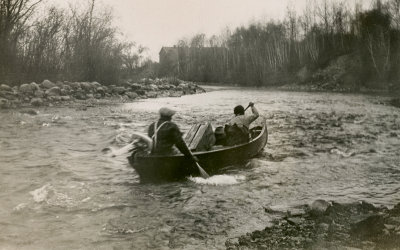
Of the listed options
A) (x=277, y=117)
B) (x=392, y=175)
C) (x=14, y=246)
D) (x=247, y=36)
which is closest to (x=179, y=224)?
(x=14, y=246)

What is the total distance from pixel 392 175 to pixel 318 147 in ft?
11.0

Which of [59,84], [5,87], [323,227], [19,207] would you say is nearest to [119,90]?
[59,84]

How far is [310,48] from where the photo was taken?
45.8 m

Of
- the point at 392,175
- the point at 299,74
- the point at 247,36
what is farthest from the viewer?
the point at 247,36

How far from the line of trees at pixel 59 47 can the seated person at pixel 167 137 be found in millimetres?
15902

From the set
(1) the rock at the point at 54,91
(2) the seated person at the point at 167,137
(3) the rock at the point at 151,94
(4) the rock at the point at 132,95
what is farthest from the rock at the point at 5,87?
(2) the seated person at the point at 167,137

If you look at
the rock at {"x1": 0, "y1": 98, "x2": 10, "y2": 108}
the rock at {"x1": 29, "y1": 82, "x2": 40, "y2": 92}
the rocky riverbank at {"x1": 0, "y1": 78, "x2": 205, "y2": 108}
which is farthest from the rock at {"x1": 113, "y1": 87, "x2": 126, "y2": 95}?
the rock at {"x1": 0, "y1": 98, "x2": 10, "y2": 108}

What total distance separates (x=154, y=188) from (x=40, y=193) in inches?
78.4

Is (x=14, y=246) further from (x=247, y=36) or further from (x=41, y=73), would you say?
(x=247, y=36)

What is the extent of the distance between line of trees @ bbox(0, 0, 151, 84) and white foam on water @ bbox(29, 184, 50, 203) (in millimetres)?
15420

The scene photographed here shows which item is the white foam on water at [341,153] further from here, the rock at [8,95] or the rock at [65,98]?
the rock at [65,98]

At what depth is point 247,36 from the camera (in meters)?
46.9

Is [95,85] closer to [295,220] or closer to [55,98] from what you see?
[55,98]

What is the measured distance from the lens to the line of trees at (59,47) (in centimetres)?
2066
